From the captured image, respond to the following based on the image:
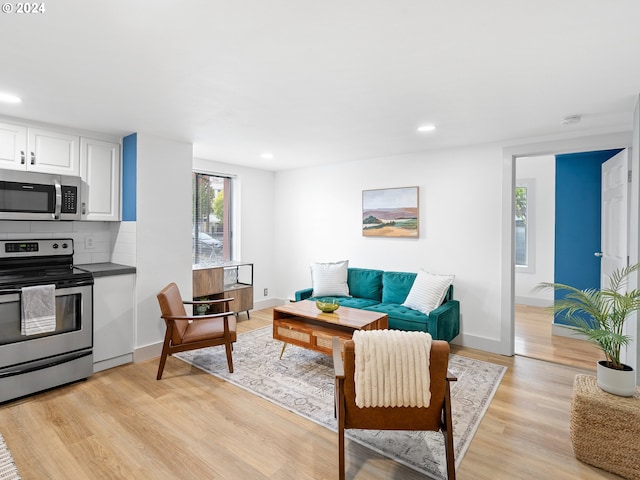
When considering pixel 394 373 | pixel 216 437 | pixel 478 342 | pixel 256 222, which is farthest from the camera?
pixel 256 222

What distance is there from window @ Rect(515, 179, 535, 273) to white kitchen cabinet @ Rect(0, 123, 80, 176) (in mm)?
6750

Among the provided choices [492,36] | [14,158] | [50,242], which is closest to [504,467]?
[492,36]

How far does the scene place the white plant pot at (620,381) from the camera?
Result: 2.06m

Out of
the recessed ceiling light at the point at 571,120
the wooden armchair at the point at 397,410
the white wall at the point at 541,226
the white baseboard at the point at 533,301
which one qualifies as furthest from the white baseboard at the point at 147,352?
the white wall at the point at 541,226

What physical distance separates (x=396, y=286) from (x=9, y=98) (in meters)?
4.18

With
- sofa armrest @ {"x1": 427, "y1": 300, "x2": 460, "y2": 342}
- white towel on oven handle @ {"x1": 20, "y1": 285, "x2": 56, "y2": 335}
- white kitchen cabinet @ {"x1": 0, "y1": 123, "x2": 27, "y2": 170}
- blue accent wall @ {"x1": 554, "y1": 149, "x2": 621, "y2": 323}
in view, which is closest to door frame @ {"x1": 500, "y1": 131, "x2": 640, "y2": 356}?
sofa armrest @ {"x1": 427, "y1": 300, "x2": 460, "y2": 342}

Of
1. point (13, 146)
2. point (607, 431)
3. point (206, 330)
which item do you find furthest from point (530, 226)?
point (13, 146)

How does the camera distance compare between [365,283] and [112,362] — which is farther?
[365,283]

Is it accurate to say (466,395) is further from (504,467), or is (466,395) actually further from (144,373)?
(144,373)

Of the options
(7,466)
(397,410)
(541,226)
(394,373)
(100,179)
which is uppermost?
(100,179)

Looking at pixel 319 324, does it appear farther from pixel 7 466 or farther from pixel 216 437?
pixel 7 466

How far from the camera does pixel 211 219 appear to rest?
206 inches

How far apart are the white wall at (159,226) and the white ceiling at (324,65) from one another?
1.41ft

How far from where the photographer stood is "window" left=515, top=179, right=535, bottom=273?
6289mm
